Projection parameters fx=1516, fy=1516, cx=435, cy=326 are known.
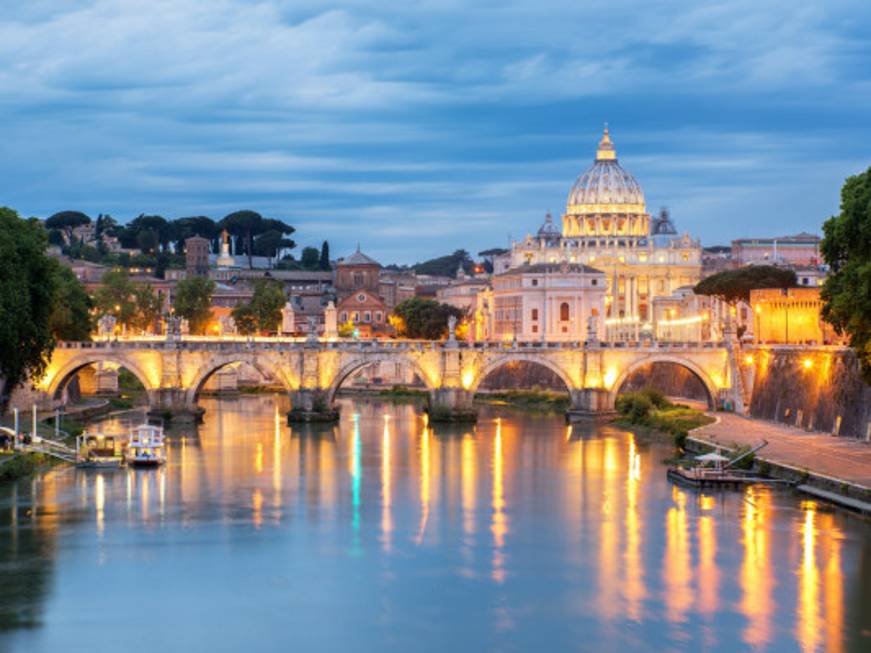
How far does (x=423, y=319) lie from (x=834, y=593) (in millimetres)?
74433

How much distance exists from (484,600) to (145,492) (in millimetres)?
15586

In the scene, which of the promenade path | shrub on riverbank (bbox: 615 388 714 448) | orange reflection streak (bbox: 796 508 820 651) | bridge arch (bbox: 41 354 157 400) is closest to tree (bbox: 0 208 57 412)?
bridge arch (bbox: 41 354 157 400)

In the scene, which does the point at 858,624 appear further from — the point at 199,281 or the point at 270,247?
the point at 270,247

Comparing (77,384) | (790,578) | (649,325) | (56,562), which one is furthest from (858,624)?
(649,325)

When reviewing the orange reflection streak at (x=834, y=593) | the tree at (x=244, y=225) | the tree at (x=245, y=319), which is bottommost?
the orange reflection streak at (x=834, y=593)

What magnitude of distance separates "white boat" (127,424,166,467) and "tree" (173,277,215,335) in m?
45.1

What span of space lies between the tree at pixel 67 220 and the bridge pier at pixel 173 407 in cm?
10447

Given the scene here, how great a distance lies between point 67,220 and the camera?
543ft

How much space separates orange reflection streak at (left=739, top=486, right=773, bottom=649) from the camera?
27766 millimetres

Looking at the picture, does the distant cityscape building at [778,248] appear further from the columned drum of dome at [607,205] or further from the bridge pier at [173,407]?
the bridge pier at [173,407]

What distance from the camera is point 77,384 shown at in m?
71.9

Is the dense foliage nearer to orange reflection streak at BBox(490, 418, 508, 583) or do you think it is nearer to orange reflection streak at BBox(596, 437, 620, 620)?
orange reflection streak at BBox(490, 418, 508, 583)

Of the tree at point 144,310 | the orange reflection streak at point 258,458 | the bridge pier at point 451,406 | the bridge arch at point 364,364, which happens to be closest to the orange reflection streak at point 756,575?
the orange reflection streak at point 258,458

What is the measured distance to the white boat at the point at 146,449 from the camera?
4791 centimetres
